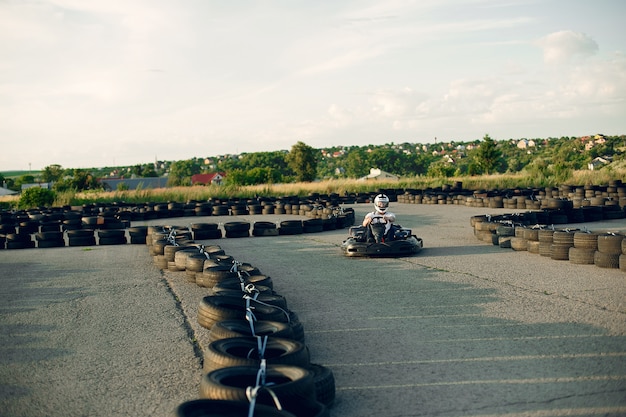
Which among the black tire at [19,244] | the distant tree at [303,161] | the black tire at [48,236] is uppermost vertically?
the distant tree at [303,161]

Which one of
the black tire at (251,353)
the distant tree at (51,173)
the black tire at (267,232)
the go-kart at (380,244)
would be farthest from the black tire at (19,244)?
the distant tree at (51,173)

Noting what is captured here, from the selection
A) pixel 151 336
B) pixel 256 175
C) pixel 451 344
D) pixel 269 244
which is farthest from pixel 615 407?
pixel 256 175

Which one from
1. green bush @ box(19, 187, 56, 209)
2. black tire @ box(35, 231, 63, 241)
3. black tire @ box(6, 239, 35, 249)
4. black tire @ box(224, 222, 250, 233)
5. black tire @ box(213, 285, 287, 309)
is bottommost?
black tire @ box(6, 239, 35, 249)

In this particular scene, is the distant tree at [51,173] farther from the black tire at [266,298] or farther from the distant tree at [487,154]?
the black tire at [266,298]

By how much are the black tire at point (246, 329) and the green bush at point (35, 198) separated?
25.6 m

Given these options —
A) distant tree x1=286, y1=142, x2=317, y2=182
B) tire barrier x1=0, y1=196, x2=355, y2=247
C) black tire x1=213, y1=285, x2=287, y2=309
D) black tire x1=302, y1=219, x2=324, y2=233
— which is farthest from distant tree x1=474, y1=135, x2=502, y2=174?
black tire x1=213, y1=285, x2=287, y2=309

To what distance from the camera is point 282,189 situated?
34.9 metres

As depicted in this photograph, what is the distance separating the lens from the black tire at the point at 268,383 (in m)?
3.35

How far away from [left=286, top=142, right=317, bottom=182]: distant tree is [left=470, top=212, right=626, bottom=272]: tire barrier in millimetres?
58942

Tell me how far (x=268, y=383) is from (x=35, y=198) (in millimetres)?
27088

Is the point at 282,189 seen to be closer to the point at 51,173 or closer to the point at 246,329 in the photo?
the point at 246,329

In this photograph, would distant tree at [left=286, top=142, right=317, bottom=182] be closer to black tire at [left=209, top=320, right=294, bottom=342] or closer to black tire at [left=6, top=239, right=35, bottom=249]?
black tire at [left=6, top=239, right=35, bottom=249]

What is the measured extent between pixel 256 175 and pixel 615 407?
76.6 meters

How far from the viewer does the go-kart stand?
10383mm
